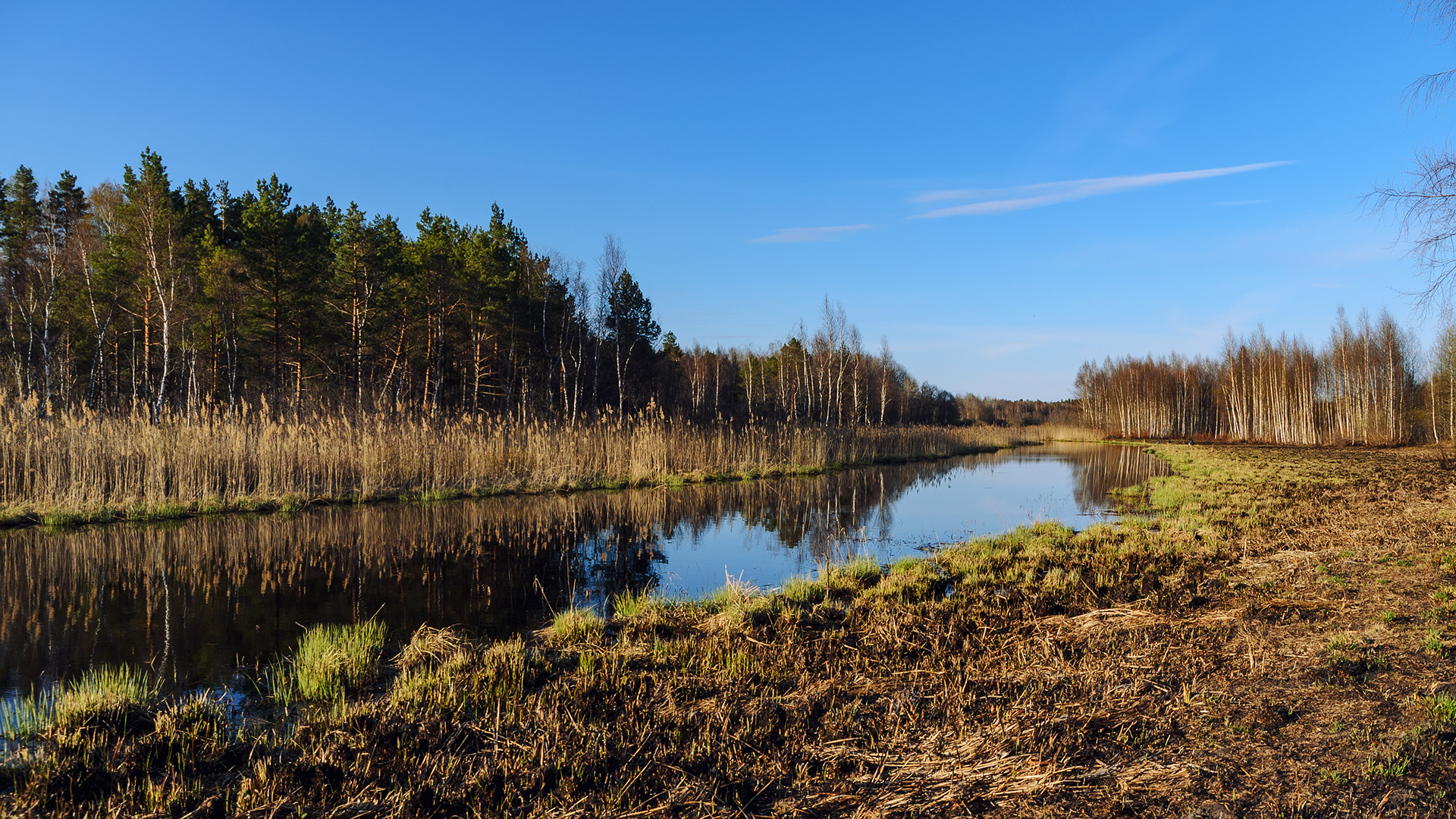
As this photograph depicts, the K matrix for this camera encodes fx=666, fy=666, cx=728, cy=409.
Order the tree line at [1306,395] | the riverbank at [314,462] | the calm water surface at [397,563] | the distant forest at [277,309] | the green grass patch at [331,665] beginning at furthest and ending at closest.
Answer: the tree line at [1306,395], the distant forest at [277,309], the riverbank at [314,462], the calm water surface at [397,563], the green grass patch at [331,665]

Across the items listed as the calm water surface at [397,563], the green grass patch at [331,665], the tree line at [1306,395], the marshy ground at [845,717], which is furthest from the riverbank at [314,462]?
the tree line at [1306,395]

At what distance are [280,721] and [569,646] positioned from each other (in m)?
1.85

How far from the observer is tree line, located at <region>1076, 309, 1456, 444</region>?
4319cm

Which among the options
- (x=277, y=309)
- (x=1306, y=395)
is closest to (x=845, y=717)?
(x=277, y=309)

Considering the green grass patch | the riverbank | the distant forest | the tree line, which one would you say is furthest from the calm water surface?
the tree line

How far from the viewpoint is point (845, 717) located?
3561mm

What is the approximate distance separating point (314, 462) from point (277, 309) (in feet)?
46.3

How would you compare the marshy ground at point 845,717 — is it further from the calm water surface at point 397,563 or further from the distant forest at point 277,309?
the distant forest at point 277,309

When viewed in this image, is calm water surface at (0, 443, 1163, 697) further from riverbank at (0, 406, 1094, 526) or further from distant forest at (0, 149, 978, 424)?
distant forest at (0, 149, 978, 424)

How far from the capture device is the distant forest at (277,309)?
2342cm

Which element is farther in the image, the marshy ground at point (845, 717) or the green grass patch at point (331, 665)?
the green grass patch at point (331, 665)

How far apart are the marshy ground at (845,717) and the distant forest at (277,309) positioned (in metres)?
14.5

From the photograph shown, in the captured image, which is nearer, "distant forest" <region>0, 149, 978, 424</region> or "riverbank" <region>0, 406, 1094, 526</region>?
"riverbank" <region>0, 406, 1094, 526</region>

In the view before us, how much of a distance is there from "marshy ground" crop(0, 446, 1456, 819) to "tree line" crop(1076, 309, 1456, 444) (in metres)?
45.2
